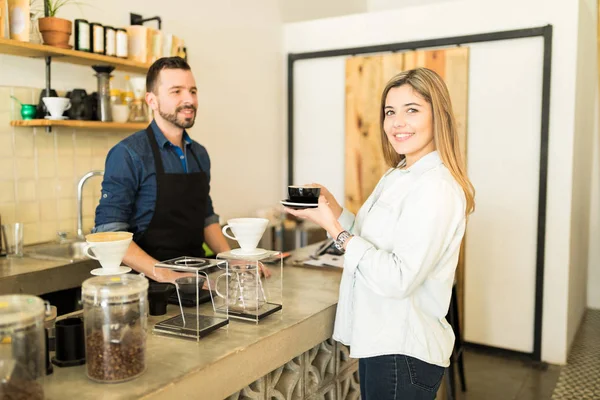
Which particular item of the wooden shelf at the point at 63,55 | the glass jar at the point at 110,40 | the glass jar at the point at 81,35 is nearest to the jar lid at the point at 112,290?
the wooden shelf at the point at 63,55

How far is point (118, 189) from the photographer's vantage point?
2.41 meters

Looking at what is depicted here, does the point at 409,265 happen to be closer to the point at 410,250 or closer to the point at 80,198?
the point at 410,250

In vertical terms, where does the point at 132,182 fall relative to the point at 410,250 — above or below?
above

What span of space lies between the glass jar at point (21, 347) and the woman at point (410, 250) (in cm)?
91

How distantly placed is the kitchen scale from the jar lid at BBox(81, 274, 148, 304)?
0.26m

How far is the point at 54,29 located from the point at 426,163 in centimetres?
213

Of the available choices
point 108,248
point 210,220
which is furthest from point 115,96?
point 108,248

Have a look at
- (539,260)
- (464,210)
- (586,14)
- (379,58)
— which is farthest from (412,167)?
(586,14)

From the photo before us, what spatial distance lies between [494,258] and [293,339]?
2784 mm

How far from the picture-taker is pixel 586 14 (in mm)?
4301

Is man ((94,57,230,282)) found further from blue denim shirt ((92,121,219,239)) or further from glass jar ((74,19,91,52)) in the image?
glass jar ((74,19,91,52))

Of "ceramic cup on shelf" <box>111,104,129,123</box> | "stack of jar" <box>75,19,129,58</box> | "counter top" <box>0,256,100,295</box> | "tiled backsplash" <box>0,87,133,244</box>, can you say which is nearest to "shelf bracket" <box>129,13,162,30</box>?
"stack of jar" <box>75,19,129,58</box>

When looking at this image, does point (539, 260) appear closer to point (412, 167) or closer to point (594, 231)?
point (594, 231)

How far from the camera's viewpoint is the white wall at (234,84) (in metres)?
4.04
